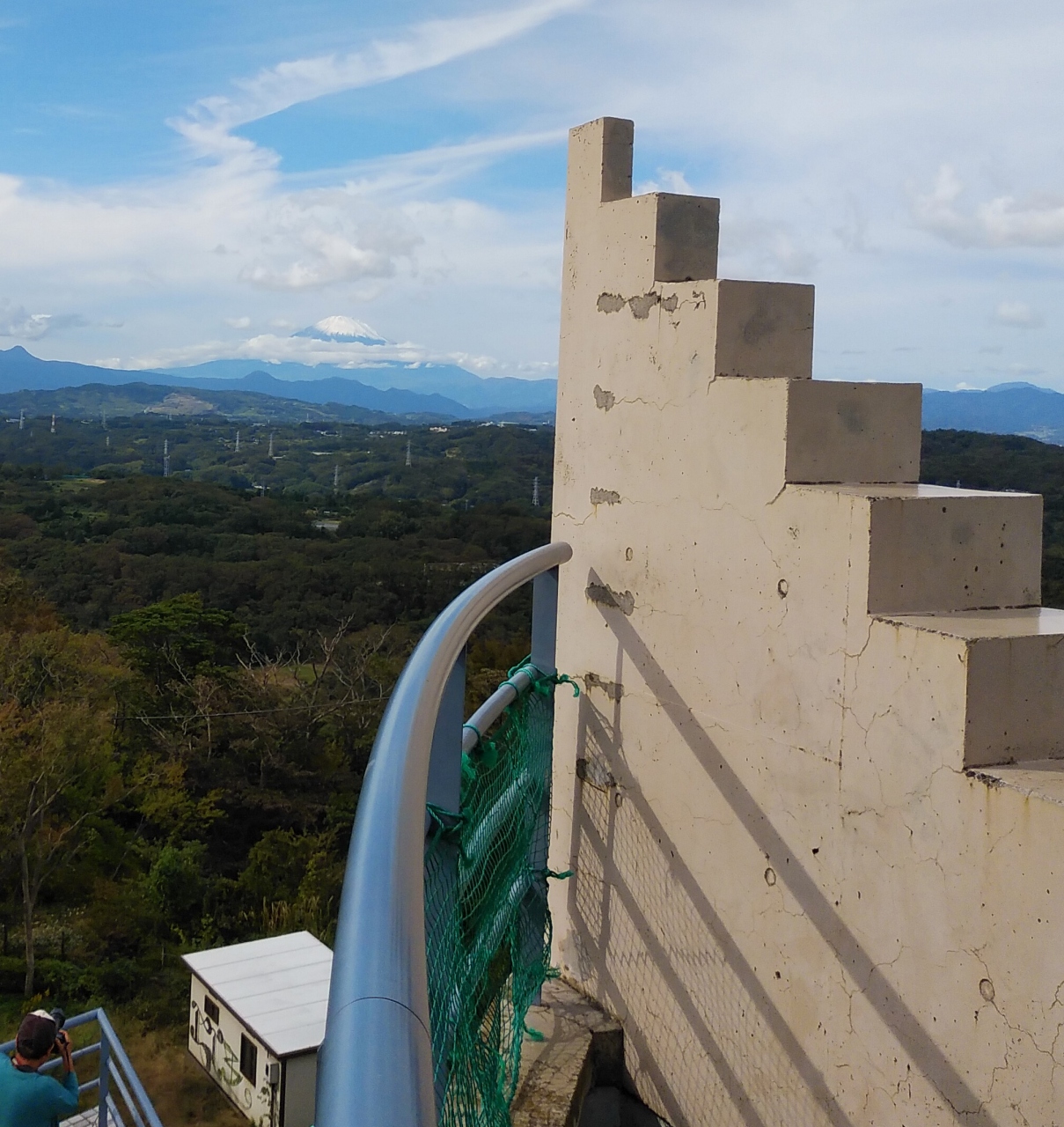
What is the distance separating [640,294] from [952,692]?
3.91 ft

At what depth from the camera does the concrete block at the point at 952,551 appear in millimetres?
2008

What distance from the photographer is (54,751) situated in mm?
17969

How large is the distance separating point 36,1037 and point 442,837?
2.73m

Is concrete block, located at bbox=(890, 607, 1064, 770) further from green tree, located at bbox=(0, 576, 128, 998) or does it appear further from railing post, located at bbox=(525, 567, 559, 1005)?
green tree, located at bbox=(0, 576, 128, 998)

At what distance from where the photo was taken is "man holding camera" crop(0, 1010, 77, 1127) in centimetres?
352

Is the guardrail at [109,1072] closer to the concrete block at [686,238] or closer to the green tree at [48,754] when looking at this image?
the concrete block at [686,238]

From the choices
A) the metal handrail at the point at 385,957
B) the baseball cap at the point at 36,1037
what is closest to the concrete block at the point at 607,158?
the metal handrail at the point at 385,957

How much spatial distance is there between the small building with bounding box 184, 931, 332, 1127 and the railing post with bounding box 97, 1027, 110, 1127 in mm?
4804

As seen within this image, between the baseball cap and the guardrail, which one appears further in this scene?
the guardrail

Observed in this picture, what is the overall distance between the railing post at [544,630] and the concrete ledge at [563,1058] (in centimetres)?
82

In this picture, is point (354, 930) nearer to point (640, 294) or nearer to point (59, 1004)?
point (640, 294)

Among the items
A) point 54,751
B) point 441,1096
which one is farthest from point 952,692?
point 54,751

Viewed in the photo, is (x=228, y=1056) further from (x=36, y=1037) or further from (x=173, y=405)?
(x=173, y=405)

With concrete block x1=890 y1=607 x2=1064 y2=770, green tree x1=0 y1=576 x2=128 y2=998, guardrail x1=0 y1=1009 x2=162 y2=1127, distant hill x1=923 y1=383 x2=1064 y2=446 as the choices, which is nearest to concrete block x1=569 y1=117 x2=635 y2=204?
concrete block x1=890 y1=607 x2=1064 y2=770
